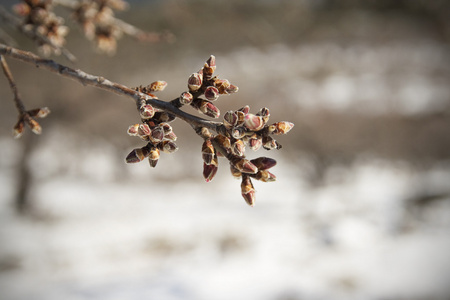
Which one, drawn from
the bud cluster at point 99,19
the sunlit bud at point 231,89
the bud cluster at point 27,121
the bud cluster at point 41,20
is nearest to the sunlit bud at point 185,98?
the sunlit bud at point 231,89

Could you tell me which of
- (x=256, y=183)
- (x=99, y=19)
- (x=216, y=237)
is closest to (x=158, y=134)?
(x=99, y=19)

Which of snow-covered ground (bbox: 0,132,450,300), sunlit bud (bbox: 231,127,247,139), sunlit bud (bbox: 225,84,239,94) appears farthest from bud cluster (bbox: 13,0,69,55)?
snow-covered ground (bbox: 0,132,450,300)

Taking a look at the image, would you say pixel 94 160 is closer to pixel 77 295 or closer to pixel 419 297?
pixel 77 295

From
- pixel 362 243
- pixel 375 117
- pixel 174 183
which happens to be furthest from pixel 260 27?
pixel 362 243

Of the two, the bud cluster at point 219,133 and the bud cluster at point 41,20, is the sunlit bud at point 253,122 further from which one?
the bud cluster at point 41,20

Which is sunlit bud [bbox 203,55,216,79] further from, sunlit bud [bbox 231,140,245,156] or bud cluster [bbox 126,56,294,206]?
sunlit bud [bbox 231,140,245,156]
